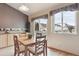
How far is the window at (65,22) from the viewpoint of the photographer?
1.84 m

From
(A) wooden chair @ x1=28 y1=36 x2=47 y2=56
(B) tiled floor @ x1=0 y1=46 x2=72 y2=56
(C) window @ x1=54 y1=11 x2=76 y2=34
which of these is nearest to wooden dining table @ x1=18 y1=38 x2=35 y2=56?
(A) wooden chair @ x1=28 y1=36 x2=47 y2=56

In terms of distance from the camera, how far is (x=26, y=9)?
1.90 meters

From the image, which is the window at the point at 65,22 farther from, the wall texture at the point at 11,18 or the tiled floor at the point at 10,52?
the wall texture at the point at 11,18

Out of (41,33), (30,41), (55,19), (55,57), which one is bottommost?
(55,57)

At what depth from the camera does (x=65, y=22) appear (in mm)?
1882

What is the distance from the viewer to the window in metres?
1.84

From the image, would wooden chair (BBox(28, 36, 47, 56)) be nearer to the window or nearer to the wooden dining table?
the wooden dining table

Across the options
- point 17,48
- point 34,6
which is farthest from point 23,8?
point 17,48

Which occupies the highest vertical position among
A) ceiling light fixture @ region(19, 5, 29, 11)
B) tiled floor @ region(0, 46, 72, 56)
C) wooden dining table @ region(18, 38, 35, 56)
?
ceiling light fixture @ region(19, 5, 29, 11)

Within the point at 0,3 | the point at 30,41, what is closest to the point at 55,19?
the point at 30,41

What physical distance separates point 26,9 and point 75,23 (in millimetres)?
865

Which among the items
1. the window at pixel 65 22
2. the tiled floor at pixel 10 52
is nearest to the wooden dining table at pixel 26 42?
the tiled floor at pixel 10 52

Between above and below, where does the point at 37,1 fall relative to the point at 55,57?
above

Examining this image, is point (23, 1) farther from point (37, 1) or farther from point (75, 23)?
point (75, 23)
